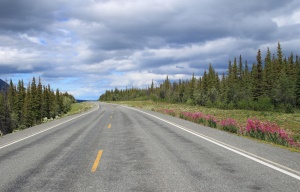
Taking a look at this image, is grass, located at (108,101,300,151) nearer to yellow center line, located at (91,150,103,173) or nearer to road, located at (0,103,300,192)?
road, located at (0,103,300,192)

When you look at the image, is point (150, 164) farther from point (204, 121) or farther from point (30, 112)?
point (30, 112)

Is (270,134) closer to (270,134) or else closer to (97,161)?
(270,134)

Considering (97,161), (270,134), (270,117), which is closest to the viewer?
(97,161)

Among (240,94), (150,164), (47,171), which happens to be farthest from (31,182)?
(240,94)

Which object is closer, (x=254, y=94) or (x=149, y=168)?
(x=149, y=168)

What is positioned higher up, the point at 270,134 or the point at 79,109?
the point at 270,134

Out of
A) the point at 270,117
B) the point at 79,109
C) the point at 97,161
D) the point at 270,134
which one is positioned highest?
the point at 97,161

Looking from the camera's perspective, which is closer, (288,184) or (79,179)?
(288,184)

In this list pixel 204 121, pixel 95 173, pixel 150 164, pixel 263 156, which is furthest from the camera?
pixel 204 121

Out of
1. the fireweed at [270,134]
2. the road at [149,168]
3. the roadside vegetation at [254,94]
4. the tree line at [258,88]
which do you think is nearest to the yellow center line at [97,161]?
the road at [149,168]

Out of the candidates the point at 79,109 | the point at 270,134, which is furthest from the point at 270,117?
the point at 79,109

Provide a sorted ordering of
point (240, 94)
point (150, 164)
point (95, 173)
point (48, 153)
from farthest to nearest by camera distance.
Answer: point (240, 94), point (48, 153), point (150, 164), point (95, 173)

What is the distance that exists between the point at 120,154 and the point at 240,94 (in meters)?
79.3

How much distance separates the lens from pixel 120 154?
8.59 meters
